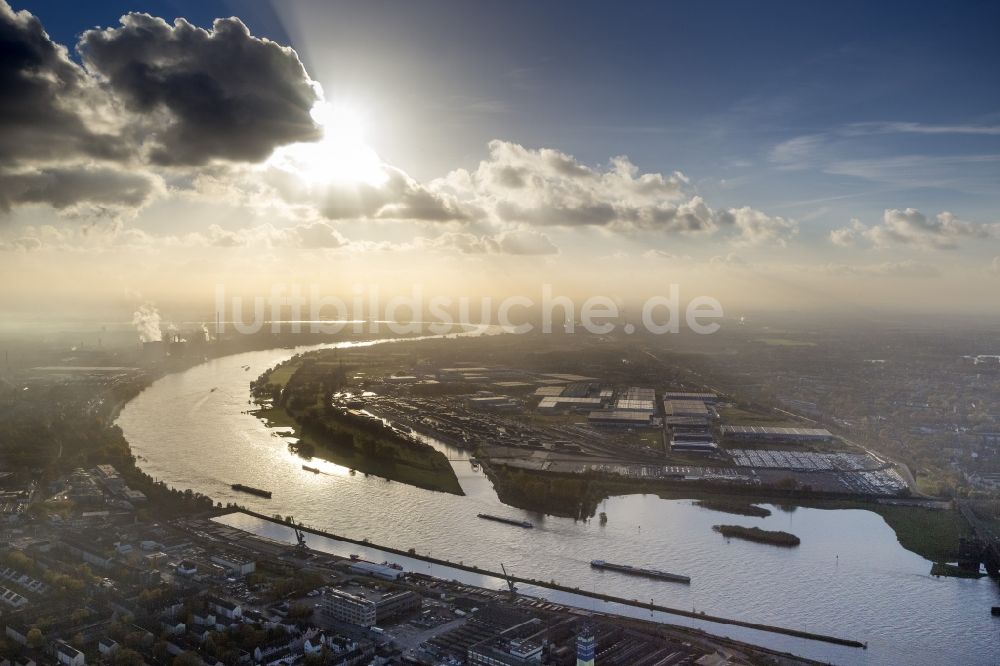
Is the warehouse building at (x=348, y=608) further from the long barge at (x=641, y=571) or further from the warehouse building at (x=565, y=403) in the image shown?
the warehouse building at (x=565, y=403)

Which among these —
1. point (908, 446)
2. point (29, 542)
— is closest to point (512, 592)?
point (29, 542)

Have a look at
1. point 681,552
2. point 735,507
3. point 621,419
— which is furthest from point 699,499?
point 621,419

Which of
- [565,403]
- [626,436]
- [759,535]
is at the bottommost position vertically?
[759,535]

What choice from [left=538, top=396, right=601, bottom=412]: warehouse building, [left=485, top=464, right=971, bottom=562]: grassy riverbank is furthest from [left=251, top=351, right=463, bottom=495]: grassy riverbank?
[left=538, top=396, right=601, bottom=412]: warehouse building

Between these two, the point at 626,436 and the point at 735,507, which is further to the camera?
the point at 626,436

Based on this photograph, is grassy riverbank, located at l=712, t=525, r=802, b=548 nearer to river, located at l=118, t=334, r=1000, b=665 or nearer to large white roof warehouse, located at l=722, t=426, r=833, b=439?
river, located at l=118, t=334, r=1000, b=665

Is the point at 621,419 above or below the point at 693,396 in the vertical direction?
below

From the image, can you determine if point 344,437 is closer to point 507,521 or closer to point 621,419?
point 507,521

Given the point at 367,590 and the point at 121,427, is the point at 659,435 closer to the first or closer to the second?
the point at 367,590
